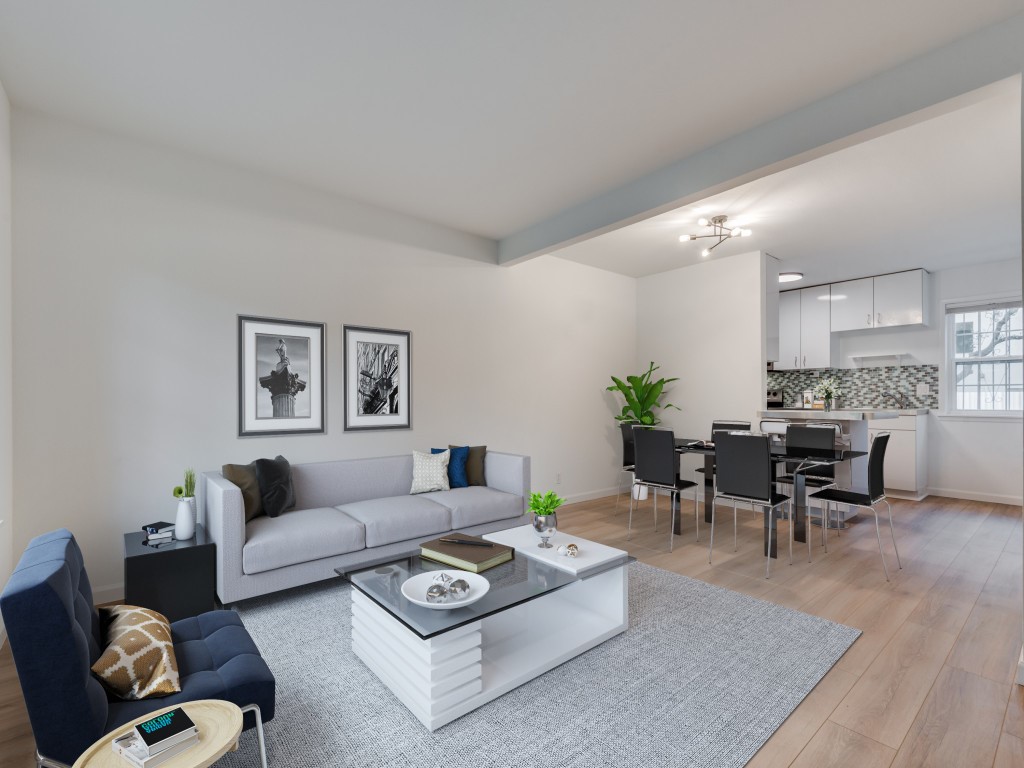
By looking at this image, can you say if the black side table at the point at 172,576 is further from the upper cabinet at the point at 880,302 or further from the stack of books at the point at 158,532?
the upper cabinet at the point at 880,302

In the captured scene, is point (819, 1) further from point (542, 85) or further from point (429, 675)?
point (429, 675)

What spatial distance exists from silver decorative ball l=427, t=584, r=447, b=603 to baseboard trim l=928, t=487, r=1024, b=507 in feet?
22.2

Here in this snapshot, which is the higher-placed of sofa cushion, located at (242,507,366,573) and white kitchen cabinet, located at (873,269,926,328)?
white kitchen cabinet, located at (873,269,926,328)

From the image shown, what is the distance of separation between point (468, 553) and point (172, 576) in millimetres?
1578

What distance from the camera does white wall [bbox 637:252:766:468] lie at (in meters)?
5.41

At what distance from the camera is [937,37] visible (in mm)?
2188

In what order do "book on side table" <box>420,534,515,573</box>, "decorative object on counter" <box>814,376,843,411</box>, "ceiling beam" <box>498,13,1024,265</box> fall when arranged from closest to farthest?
"ceiling beam" <box>498,13,1024,265</box> → "book on side table" <box>420,534,515,573</box> → "decorative object on counter" <box>814,376,843,411</box>

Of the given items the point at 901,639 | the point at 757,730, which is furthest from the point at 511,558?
the point at 901,639

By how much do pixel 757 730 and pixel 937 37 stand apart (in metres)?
2.98

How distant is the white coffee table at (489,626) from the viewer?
1889 millimetres

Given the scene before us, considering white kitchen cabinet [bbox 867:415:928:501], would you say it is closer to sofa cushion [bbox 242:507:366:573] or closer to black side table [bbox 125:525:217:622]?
sofa cushion [bbox 242:507:366:573]

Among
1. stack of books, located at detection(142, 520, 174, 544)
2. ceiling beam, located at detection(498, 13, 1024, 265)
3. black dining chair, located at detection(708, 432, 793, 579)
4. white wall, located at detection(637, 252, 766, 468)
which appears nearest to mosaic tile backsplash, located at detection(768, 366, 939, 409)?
white wall, located at detection(637, 252, 766, 468)

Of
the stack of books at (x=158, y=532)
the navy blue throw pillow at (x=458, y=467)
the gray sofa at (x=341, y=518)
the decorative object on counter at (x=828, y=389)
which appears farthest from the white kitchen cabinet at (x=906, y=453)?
the stack of books at (x=158, y=532)

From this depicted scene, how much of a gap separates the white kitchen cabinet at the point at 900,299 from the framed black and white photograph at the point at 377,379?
5837 millimetres
